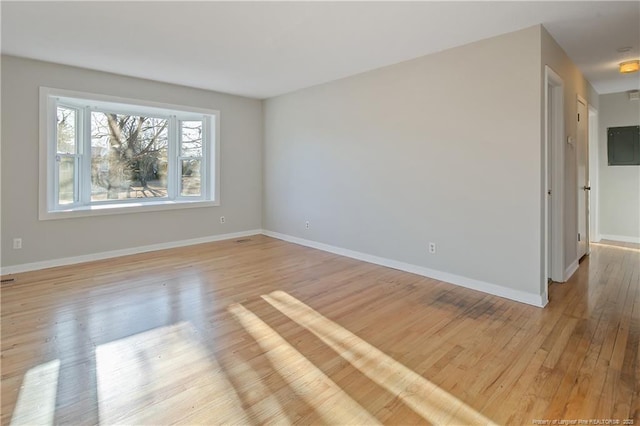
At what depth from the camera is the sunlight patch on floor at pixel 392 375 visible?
1.72 metres

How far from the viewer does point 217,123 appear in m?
5.75

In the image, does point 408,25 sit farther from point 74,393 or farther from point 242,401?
point 74,393

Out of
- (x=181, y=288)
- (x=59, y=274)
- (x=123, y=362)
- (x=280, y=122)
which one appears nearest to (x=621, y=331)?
(x=123, y=362)

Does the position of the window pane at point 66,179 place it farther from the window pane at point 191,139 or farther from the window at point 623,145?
the window at point 623,145

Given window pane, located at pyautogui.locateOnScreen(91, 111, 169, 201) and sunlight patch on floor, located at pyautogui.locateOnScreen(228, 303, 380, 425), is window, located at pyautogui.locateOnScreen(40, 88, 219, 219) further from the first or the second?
sunlight patch on floor, located at pyautogui.locateOnScreen(228, 303, 380, 425)

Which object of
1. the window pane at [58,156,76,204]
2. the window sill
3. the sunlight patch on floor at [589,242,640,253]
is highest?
the window pane at [58,156,76,204]

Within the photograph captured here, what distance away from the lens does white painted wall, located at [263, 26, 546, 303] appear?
315 cm

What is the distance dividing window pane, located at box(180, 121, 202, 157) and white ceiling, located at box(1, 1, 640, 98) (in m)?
1.36

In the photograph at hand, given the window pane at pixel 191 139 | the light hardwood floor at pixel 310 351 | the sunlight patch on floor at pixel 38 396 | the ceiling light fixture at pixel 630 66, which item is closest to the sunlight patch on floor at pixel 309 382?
the light hardwood floor at pixel 310 351

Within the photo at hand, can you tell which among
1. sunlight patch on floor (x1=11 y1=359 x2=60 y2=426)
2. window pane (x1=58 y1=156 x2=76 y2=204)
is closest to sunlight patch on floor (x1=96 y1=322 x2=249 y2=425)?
sunlight patch on floor (x1=11 y1=359 x2=60 y2=426)

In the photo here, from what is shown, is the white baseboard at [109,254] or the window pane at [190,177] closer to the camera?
the white baseboard at [109,254]

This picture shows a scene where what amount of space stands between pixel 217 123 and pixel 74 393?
4.62m

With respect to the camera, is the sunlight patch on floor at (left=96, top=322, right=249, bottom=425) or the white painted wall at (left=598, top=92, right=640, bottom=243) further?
the white painted wall at (left=598, top=92, right=640, bottom=243)

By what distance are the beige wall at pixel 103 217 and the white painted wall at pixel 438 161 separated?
121cm
